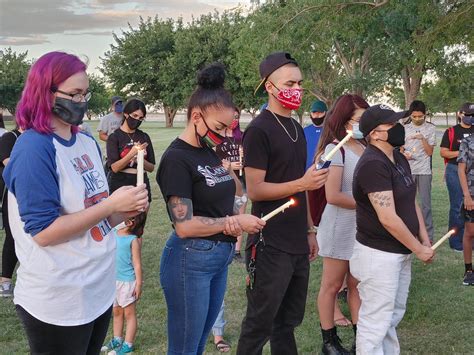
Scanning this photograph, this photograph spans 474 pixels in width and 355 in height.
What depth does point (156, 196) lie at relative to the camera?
1300cm

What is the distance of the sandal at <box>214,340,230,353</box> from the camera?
4.42 meters

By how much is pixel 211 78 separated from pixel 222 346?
8.19 feet

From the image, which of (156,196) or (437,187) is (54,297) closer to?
(156,196)

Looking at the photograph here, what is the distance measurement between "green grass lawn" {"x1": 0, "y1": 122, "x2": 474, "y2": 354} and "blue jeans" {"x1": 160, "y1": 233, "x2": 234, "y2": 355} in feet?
5.43

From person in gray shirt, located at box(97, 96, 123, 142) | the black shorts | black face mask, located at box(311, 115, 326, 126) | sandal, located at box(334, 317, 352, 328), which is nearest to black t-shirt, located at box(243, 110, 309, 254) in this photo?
sandal, located at box(334, 317, 352, 328)

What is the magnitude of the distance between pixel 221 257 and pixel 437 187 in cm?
1212

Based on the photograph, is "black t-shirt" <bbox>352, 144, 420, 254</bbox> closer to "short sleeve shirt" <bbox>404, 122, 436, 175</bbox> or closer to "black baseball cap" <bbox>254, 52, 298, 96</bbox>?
"black baseball cap" <bbox>254, 52, 298, 96</bbox>

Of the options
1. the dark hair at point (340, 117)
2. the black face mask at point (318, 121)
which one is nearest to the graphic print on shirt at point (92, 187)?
the dark hair at point (340, 117)

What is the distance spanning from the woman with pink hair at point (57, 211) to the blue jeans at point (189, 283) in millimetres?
531

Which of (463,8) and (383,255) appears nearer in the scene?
(383,255)

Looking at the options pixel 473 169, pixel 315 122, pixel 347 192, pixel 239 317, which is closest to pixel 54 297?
pixel 347 192

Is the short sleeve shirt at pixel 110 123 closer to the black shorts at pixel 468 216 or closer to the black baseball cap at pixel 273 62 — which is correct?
the black shorts at pixel 468 216

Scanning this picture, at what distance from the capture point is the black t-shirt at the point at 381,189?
11.0 feet

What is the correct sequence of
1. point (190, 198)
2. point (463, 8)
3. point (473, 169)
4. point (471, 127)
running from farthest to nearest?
point (463, 8) → point (471, 127) → point (473, 169) → point (190, 198)
